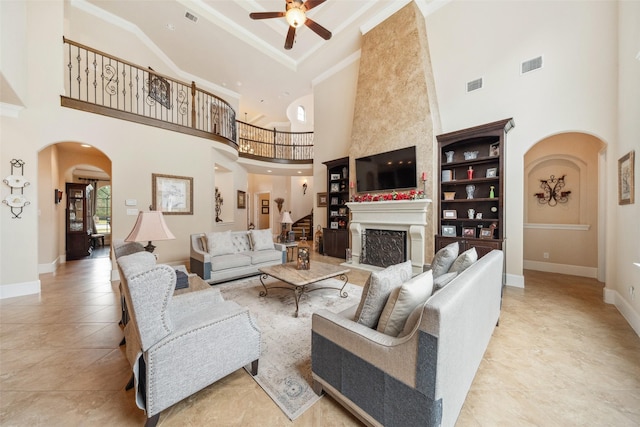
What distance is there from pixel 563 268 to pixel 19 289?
9313 mm

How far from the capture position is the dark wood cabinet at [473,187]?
3809 mm

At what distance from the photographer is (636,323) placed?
95.7 inches

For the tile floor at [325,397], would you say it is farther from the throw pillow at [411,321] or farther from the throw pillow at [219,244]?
the throw pillow at [219,244]

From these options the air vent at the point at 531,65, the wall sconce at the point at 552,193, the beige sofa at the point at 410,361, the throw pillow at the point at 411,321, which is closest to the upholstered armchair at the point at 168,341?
the beige sofa at the point at 410,361

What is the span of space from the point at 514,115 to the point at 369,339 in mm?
4578

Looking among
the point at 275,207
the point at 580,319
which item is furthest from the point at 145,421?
the point at 275,207

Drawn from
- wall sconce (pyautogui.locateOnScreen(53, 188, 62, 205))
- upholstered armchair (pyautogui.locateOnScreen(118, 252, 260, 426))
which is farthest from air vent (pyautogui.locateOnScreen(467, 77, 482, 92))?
wall sconce (pyautogui.locateOnScreen(53, 188, 62, 205))

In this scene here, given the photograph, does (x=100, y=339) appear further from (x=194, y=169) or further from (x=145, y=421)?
(x=194, y=169)

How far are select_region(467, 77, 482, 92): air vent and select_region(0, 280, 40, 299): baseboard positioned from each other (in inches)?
315

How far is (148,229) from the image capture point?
247 cm

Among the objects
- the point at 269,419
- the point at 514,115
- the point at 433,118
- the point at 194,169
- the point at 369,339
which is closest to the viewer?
the point at 369,339

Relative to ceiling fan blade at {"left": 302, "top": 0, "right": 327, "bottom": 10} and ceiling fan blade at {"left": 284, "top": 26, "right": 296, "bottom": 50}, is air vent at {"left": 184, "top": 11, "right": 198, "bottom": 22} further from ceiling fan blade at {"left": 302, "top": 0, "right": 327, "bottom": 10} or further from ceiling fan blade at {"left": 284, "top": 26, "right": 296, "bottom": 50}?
ceiling fan blade at {"left": 302, "top": 0, "right": 327, "bottom": 10}

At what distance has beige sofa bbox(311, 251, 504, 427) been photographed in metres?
1.03

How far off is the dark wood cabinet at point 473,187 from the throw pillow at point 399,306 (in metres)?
3.30
